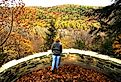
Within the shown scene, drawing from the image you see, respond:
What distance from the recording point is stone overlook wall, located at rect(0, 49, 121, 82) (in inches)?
606

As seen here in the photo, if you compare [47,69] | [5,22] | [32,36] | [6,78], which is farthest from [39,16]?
[6,78]

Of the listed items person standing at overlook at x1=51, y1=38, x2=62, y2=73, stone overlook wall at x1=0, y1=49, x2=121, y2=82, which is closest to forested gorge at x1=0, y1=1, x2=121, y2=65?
stone overlook wall at x1=0, y1=49, x2=121, y2=82

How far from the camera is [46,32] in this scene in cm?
2128

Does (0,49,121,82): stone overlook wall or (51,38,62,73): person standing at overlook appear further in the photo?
(0,49,121,82): stone overlook wall

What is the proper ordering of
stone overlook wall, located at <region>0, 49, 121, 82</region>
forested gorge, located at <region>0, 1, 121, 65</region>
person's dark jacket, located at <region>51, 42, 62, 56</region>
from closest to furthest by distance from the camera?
person's dark jacket, located at <region>51, 42, 62, 56</region> → stone overlook wall, located at <region>0, 49, 121, 82</region> → forested gorge, located at <region>0, 1, 121, 65</region>

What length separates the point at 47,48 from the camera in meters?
20.8

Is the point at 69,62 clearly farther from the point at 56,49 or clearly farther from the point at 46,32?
the point at 46,32

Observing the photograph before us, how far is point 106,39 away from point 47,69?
6.42 metres

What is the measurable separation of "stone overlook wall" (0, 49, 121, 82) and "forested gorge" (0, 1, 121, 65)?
924 mm

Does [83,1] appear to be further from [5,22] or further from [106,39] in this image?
[5,22]

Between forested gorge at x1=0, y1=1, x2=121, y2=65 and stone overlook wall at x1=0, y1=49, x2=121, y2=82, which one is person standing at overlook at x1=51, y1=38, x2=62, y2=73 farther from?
forested gorge at x1=0, y1=1, x2=121, y2=65

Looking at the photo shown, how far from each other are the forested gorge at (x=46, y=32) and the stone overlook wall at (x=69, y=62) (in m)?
0.92

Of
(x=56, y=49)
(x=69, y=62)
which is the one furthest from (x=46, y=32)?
(x=56, y=49)

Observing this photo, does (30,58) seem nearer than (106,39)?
Yes
